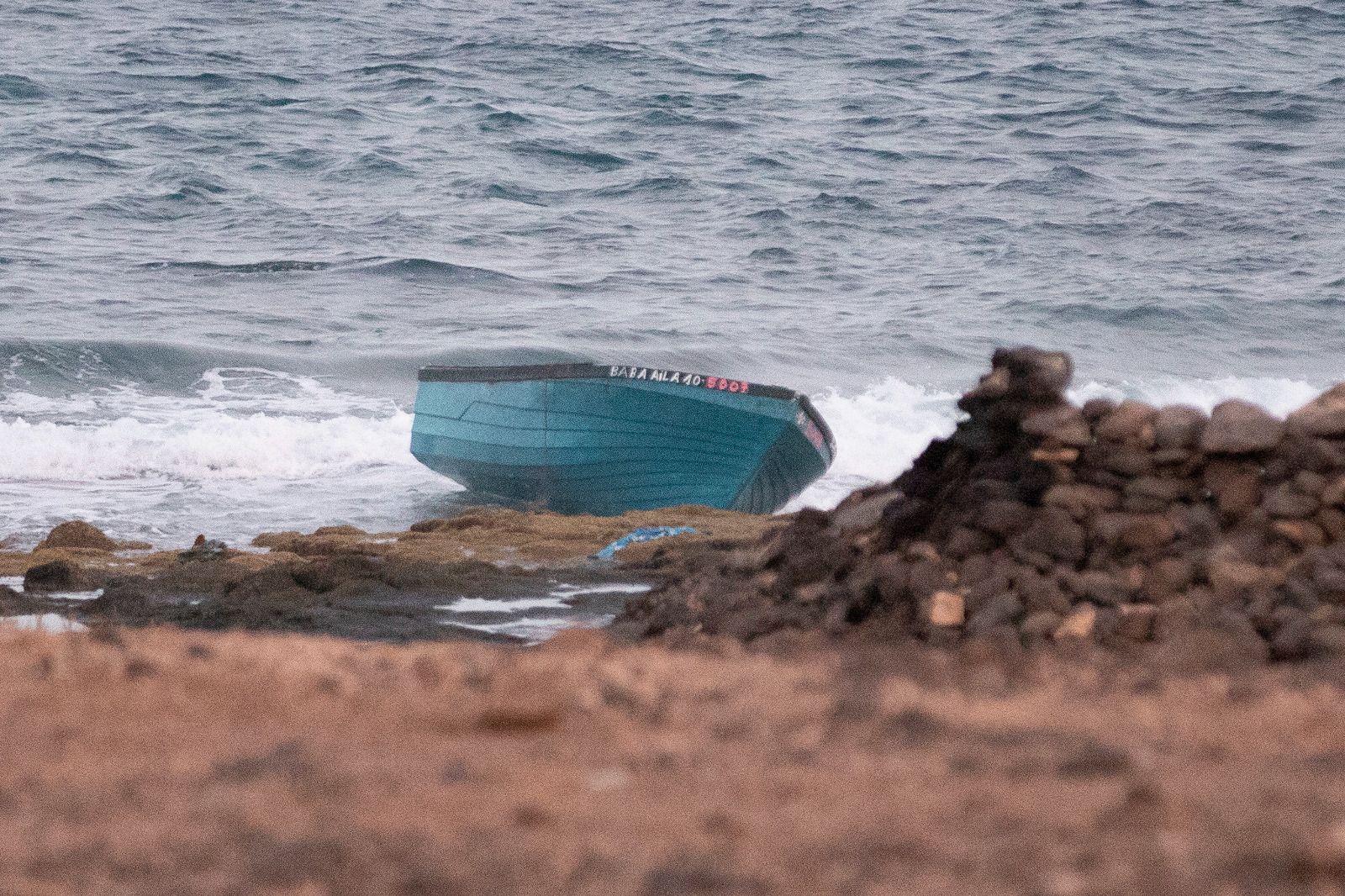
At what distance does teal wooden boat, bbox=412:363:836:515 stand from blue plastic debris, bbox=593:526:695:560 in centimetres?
185

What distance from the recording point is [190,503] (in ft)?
52.8

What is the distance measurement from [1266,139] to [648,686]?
31.4 m

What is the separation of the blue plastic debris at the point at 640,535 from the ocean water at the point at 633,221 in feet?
23.9

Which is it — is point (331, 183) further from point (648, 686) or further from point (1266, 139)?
point (648, 686)

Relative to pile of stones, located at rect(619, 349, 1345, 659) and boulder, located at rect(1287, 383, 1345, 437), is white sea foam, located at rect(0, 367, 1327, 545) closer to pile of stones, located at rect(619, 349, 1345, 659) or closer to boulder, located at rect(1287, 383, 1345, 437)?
pile of stones, located at rect(619, 349, 1345, 659)

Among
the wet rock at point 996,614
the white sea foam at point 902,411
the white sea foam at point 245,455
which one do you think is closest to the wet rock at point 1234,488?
the wet rock at point 996,614

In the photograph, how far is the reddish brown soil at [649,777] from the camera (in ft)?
8.04

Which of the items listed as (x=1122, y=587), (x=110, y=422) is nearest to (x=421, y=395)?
(x=110, y=422)

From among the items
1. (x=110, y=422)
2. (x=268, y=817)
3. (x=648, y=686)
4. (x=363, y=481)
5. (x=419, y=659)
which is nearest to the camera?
(x=268, y=817)

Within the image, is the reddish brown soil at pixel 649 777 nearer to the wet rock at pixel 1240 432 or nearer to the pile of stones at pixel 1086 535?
the pile of stones at pixel 1086 535

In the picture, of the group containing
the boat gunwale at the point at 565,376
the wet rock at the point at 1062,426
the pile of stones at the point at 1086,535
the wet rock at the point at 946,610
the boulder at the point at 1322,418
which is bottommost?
the boat gunwale at the point at 565,376

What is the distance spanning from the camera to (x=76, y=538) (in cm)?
1199

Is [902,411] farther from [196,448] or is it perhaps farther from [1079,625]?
[1079,625]

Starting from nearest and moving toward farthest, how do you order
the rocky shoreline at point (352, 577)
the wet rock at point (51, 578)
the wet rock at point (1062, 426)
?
the wet rock at point (1062, 426) < the rocky shoreline at point (352, 577) < the wet rock at point (51, 578)
